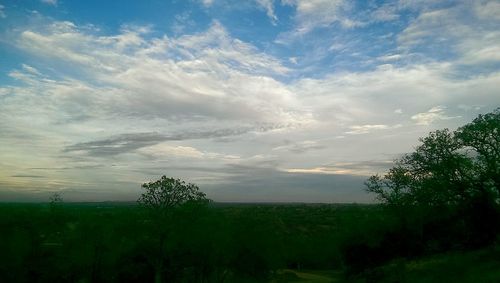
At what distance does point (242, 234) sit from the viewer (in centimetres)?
6334

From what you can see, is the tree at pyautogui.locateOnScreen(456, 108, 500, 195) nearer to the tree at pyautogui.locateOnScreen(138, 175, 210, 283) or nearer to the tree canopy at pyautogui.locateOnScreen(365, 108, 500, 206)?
the tree canopy at pyautogui.locateOnScreen(365, 108, 500, 206)

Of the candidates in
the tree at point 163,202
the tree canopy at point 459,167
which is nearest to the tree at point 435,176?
the tree canopy at point 459,167

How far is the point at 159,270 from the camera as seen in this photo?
185 feet

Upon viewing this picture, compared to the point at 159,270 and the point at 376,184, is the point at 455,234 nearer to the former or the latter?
the point at 376,184

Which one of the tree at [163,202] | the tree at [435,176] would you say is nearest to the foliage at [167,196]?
the tree at [163,202]

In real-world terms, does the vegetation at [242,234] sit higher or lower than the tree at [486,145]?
lower

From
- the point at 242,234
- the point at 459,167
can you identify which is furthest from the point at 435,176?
the point at 242,234

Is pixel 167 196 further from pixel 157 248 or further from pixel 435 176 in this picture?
pixel 435 176

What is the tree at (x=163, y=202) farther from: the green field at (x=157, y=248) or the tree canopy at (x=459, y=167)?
the tree canopy at (x=459, y=167)

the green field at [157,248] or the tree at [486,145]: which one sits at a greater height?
the tree at [486,145]

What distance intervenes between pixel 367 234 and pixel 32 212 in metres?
52.9

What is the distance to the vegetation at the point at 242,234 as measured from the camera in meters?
48.4

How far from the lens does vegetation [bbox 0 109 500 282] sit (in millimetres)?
48375

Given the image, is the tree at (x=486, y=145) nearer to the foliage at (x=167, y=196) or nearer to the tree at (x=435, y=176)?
the tree at (x=435, y=176)
